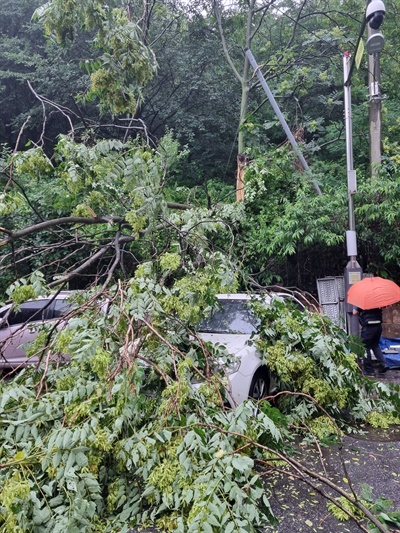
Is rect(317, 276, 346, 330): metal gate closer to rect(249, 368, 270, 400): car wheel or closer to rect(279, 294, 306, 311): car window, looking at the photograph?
rect(279, 294, 306, 311): car window

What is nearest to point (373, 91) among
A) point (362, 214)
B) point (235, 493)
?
point (362, 214)

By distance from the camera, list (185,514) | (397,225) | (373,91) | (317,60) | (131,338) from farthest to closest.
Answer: (317,60), (373,91), (397,225), (131,338), (185,514)

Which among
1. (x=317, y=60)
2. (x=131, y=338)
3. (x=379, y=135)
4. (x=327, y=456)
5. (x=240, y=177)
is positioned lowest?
(x=327, y=456)

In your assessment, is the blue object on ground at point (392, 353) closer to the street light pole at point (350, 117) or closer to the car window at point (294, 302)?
the street light pole at point (350, 117)

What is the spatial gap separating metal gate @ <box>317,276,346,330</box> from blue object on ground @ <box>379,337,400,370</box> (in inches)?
50.3

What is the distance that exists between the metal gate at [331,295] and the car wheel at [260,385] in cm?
425

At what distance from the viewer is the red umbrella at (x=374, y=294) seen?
634 cm

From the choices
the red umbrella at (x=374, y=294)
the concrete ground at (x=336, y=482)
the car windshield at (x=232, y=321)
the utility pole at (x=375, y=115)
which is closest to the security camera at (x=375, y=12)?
the utility pole at (x=375, y=115)

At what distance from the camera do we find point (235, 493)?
2418mm

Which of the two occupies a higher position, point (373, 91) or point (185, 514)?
point (373, 91)

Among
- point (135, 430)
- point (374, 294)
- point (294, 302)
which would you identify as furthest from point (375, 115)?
point (135, 430)

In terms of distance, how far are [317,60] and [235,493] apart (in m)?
15.5

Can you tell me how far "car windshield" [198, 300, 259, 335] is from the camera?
18.5ft

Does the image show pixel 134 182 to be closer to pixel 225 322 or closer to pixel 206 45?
pixel 225 322
